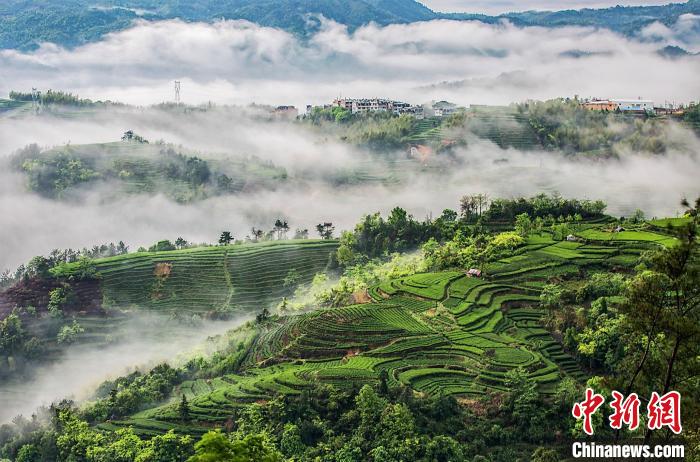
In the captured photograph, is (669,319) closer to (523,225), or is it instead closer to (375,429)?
(375,429)

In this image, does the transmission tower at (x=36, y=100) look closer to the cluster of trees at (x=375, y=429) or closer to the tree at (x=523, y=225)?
the tree at (x=523, y=225)

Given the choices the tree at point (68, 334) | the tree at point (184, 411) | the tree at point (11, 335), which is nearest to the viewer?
the tree at point (184, 411)

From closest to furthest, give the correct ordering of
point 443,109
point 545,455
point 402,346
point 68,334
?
point 545,455 < point 402,346 < point 68,334 < point 443,109

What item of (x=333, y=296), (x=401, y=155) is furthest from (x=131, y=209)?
(x=333, y=296)

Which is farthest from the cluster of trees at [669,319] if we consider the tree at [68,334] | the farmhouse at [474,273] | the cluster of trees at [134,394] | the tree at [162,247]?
the tree at [162,247]

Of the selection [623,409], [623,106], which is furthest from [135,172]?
[623,409]

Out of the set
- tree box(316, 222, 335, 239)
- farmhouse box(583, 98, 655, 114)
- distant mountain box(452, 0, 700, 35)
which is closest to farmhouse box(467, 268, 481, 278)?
tree box(316, 222, 335, 239)
